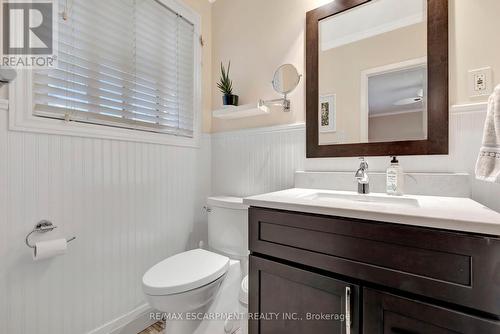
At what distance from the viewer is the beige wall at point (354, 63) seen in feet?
3.54

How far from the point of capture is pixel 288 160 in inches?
56.8

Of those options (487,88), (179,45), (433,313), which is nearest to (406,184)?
(487,88)

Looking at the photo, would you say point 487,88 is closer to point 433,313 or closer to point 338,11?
point 338,11

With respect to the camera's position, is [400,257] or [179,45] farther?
[179,45]

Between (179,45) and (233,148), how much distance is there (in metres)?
0.81

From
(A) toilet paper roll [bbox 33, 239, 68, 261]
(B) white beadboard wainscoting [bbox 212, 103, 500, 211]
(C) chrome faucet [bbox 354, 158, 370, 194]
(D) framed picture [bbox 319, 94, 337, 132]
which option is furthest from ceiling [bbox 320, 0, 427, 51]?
(A) toilet paper roll [bbox 33, 239, 68, 261]

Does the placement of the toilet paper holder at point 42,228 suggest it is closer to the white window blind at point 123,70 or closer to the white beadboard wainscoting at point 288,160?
the white window blind at point 123,70

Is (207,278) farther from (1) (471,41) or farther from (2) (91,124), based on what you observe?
(1) (471,41)

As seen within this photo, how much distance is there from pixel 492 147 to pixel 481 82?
0.41m

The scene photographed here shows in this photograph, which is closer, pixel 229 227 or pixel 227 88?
pixel 229 227

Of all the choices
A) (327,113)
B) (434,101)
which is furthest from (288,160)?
(434,101)

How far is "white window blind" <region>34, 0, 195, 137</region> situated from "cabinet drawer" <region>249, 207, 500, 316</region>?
1.06 m

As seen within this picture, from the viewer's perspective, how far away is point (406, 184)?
1.07 m

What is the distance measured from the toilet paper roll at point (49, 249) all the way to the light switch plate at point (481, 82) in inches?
72.0
